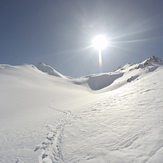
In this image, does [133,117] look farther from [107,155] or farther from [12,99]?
[12,99]

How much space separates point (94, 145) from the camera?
7.56 meters

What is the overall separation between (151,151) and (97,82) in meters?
81.1

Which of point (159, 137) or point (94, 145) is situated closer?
point (159, 137)

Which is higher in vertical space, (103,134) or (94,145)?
(103,134)

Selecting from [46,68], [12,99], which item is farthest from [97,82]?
[12,99]

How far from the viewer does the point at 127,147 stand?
6520mm

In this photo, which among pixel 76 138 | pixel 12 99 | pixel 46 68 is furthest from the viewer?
pixel 46 68

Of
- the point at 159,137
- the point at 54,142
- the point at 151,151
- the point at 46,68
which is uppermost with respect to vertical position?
the point at 46,68

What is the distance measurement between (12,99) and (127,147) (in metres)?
26.7

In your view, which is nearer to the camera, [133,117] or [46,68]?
[133,117]

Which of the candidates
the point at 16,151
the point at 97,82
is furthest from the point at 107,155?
the point at 97,82

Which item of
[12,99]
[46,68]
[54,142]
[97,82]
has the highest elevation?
[46,68]

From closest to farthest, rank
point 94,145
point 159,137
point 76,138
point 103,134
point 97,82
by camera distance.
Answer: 1. point 159,137
2. point 94,145
3. point 103,134
4. point 76,138
5. point 97,82

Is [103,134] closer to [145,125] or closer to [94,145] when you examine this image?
[94,145]
